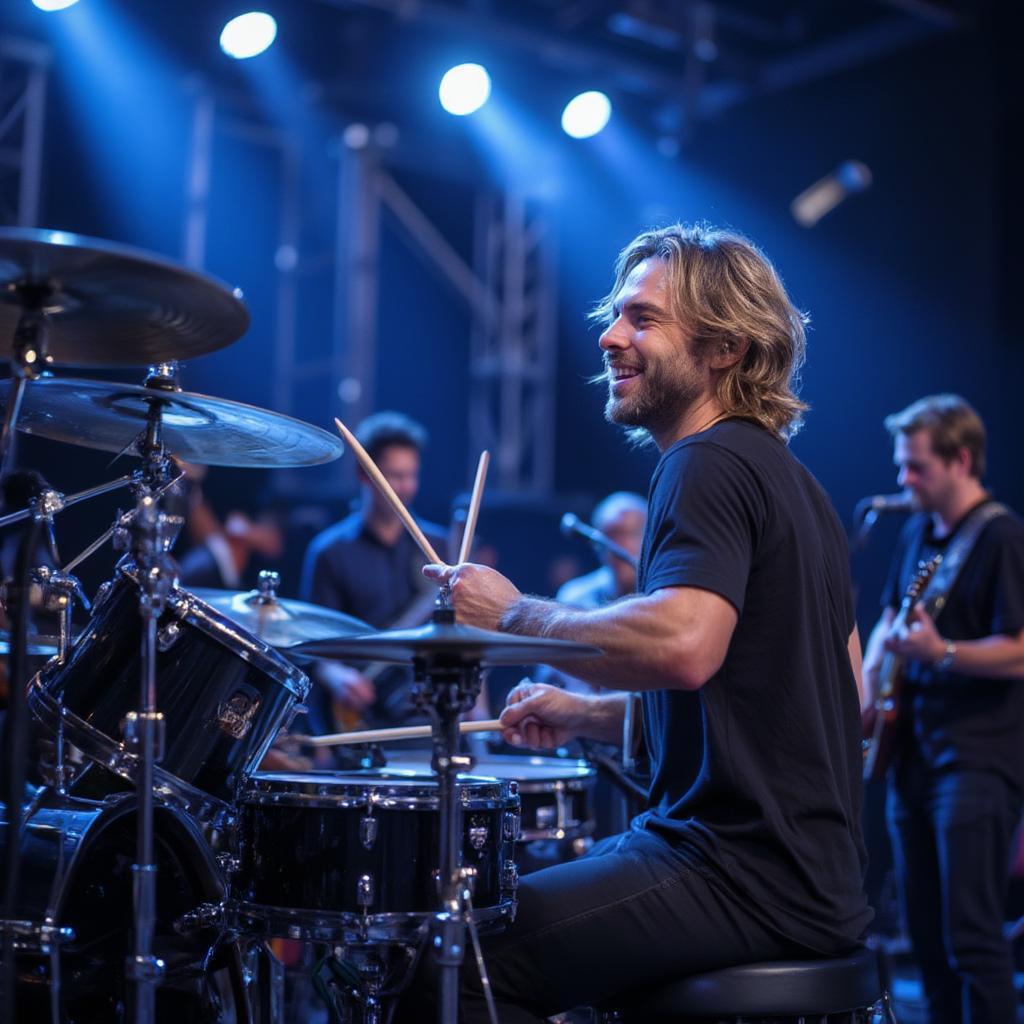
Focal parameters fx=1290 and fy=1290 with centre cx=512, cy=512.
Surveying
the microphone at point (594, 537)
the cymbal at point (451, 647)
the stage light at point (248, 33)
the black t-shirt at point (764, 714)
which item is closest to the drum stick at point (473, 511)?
the black t-shirt at point (764, 714)

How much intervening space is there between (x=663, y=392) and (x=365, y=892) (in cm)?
107

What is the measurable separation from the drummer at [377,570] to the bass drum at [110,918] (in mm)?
2276

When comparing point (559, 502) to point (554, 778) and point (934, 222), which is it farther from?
point (554, 778)

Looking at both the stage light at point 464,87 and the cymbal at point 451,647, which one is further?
the stage light at point 464,87

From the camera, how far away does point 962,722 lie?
4.14 m

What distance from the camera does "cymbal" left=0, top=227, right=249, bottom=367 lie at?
1.87m

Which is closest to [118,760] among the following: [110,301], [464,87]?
[110,301]

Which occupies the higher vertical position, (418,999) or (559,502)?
(559,502)

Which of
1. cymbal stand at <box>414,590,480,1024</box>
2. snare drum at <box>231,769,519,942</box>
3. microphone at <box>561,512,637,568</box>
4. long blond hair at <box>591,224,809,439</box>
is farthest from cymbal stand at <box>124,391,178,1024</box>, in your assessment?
microphone at <box>561,512,637,568</box>

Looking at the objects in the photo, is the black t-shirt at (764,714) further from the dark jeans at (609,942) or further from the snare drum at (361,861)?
the snare drum at (361,861)

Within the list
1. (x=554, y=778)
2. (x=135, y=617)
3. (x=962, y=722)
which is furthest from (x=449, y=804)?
(x=962, y=722)

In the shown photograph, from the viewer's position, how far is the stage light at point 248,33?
6621 mm

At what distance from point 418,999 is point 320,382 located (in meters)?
7.52

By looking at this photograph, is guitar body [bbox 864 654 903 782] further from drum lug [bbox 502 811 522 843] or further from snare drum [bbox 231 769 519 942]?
snare drum [bbox 231 769 519 942]
